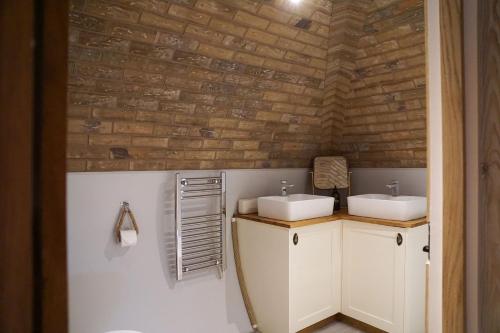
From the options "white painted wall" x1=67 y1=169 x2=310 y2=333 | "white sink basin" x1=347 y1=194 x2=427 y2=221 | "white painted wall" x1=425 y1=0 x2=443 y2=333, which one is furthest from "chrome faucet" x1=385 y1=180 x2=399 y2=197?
"white painted wall" x1=425 y1=0 x2=443 y2=333

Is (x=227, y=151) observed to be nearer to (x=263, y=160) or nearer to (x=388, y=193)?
(x=263, y=160)

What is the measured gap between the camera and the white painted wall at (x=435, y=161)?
917mm

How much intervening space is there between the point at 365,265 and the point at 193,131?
1816 mm

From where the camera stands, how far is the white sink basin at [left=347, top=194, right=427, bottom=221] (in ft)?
8.30

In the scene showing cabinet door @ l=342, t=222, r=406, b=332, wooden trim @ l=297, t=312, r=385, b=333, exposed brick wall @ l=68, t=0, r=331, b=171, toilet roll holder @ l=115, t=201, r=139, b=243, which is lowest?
wooden trim @ l=297, t=312, r=385, b=333

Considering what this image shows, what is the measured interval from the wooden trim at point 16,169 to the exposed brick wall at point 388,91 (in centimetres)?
227

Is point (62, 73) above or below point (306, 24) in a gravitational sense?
below

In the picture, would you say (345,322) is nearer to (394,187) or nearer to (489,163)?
(394,187)

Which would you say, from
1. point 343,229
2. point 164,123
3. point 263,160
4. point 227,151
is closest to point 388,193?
point 343,229

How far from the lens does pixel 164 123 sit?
2.27 meters

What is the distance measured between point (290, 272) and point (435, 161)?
176 cm

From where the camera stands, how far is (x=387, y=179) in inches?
126

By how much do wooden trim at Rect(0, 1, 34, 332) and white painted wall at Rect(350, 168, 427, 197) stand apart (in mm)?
3128

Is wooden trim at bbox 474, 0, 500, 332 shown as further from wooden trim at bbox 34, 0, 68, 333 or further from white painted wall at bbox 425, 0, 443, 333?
wooden trim at bbox 34, 0, 68, 333
